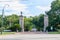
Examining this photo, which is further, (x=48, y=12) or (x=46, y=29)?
(x=48, y=12)

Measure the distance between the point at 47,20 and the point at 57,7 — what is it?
6549 mm

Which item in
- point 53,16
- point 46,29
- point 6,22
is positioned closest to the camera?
point 46,29

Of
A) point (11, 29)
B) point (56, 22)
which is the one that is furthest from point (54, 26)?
point (11, 29)

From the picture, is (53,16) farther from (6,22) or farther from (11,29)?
(6,22)

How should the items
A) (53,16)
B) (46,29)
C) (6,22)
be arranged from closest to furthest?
(46,29)
(53,16)
(6,22)

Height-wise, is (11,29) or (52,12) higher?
(52,12)

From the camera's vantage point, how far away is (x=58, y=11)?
72438mm

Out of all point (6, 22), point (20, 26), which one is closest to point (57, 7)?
point (20, 26)

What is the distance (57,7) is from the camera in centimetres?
7294

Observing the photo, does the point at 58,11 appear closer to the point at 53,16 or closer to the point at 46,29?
the point at 53,16

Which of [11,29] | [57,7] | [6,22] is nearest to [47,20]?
[57,7]

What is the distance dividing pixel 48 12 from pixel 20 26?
12103mm

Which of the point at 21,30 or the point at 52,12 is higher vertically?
the point at 52,12

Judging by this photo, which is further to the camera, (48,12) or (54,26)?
(48,12)
